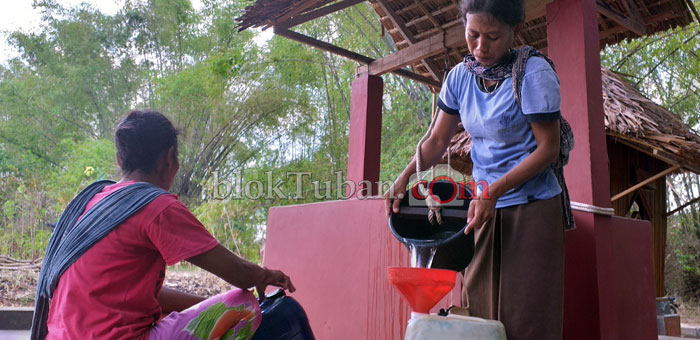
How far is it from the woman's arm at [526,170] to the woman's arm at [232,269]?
0.83m

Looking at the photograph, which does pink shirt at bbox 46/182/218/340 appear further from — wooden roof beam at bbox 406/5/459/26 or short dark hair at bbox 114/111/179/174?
wooden roof beam at bbox 406/5/459/26

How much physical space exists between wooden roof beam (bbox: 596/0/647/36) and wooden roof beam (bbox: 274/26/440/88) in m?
2.01

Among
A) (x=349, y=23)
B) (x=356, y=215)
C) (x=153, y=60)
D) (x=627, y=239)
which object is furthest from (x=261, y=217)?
(x=627, y=239)

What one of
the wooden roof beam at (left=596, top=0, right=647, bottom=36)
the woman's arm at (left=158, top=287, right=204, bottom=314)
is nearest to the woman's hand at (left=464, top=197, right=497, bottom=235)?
the woman's arm at (left=158, top=287, right=204, bottom=314)

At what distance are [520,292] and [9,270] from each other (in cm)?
766

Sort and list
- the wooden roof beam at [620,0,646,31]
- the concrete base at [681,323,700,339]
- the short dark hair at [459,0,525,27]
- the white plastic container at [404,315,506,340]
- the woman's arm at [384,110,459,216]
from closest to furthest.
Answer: the white plastic container at [404,315,506,340] < the short dark hair at [459,0,525,27] < the woman's arm at [384,110,459,216] < the wooden roof beam at [620,0,646,31] < the concrete base at [681,323,700,339]

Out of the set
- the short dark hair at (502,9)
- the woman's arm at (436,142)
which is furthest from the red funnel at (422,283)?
the short dark hair at (502,9)

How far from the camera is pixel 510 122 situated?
73.2 inches

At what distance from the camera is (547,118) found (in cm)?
175

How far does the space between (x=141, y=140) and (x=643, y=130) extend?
5.59m

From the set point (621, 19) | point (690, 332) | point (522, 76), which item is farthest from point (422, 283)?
point (690, 332)

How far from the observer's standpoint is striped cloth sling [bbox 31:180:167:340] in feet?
6.12

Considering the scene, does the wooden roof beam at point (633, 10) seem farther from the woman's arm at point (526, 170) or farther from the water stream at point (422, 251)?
the water stream at point (422, 251)

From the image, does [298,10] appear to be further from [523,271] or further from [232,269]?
[523,271]
